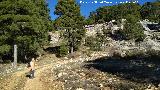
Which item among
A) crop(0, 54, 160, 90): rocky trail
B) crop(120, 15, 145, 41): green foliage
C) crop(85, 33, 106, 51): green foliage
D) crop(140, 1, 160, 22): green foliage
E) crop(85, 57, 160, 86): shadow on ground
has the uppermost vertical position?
Result: crop(140, 1, 160, 22): green foliage

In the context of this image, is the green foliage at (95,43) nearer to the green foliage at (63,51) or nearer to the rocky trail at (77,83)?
the green foliage at (63,51)

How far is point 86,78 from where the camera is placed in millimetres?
34812

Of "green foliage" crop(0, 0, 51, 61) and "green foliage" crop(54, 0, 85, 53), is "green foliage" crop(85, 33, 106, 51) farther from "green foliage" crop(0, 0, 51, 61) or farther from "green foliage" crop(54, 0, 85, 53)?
"green foliage" crop(0, 0, 51, 61)

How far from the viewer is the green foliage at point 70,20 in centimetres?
7012

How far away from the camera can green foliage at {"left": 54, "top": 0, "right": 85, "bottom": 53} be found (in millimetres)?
70125

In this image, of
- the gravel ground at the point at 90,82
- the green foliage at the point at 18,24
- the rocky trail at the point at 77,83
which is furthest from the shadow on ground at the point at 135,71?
the green foliage at the point at 18,24

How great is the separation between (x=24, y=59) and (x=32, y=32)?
333 inches

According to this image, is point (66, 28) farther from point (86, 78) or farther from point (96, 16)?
point (96, 16)

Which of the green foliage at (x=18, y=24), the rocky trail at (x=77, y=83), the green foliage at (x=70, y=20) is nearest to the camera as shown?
the rocky trail at (x=77, y=83)

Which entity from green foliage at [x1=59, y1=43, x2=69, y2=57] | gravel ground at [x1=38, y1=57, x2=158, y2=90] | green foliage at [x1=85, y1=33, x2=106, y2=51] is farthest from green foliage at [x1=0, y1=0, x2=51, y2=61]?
green foliage at [x1=85, y1=33, x2=106, y2=51]

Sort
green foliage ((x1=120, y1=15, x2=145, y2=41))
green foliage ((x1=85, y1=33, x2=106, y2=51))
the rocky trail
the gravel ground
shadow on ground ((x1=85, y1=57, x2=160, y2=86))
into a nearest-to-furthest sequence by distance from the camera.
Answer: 1. the gravel ground
2. the rocky trail
3. shadow on ground ((x1=85, y1=57, x2=160, y2=86))
4. green foliage ((x1=85, y1=33, x2=106, y2=51))
5. green foliage ((x1=120, y1=15, x2=145, y2=41))

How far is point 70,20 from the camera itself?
70250 millimetres

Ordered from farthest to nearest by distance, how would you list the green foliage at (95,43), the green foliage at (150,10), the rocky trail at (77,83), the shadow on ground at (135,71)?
the green foliage at (150,10), the green foliage at (95,43), the shadow on ground at (135,71), the rocky trail at (77,83)

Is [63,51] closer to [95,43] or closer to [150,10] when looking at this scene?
[95,43]
